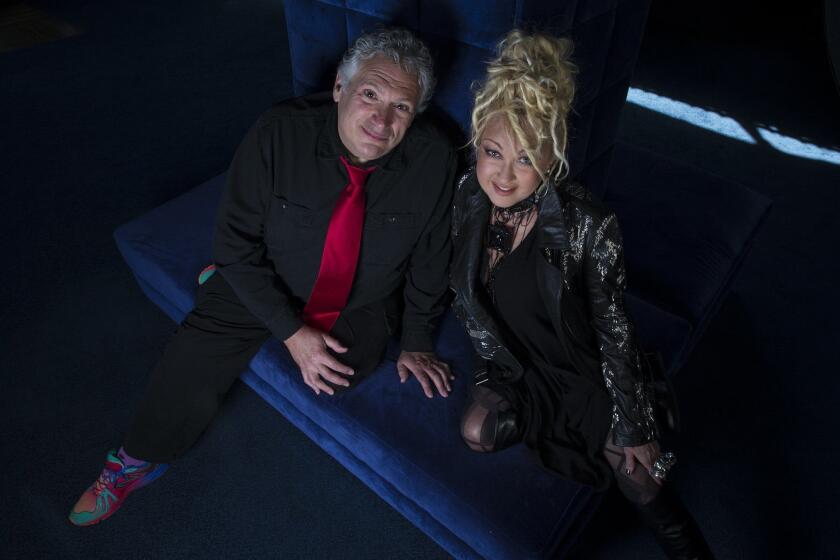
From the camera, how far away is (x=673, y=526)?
1.60 meters

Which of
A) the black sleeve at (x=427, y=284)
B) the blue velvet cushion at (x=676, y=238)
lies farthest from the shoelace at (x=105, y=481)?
the blue velvet cushion at (x=676, y=238)

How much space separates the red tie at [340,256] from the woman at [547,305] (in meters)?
0.29

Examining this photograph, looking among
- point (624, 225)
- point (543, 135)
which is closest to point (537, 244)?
point (543, 135)

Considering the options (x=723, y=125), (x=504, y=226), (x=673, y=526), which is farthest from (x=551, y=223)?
(x=723, y=125)

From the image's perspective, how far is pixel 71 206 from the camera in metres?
3.10

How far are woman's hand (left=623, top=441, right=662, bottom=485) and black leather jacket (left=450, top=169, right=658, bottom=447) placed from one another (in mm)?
28

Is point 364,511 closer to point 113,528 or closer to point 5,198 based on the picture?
point 113,528

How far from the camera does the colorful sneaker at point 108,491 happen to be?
73.1 inches

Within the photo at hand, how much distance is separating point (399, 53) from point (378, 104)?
14cm

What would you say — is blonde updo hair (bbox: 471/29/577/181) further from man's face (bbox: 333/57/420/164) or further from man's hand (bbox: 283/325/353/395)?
man's hand (bbox: 283/325/353/395)

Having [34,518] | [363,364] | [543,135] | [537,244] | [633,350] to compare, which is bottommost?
[34,518]

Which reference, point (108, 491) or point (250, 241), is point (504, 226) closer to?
point (250, 241)

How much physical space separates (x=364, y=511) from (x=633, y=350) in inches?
39.1

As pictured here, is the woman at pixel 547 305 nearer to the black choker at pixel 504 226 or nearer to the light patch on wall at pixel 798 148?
the black choker at pixel 504 226
